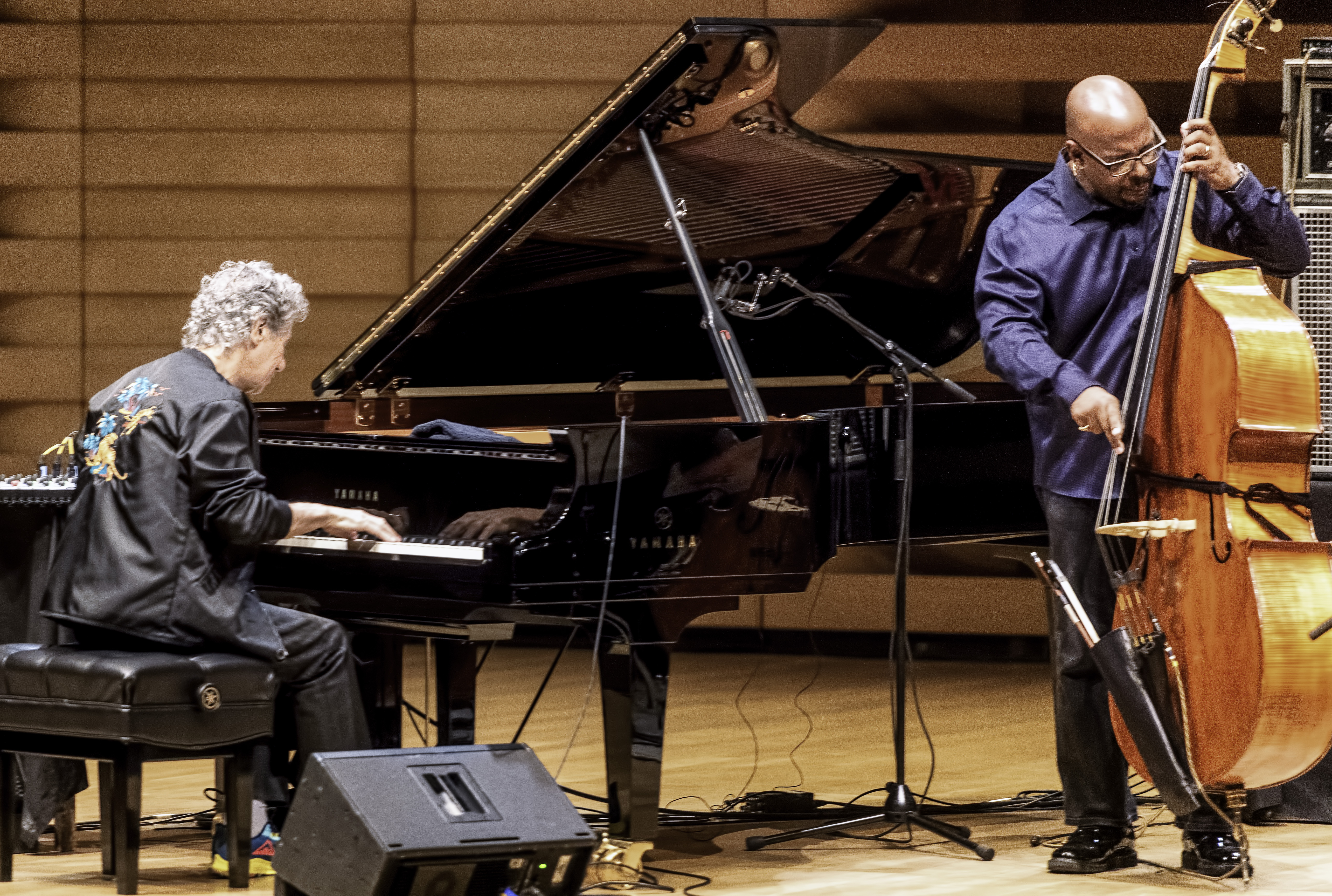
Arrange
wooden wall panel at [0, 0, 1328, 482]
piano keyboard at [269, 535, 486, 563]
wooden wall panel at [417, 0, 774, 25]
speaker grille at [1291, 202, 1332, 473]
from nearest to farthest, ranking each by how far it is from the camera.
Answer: piano keyboard at [269, 535, 486, 563] → speaker grille at [1291, 202, 1332, 473] → wooden wall panel at [417, 0, 774, 25] → wooden wall panel at [0, 0, 1328, 482]

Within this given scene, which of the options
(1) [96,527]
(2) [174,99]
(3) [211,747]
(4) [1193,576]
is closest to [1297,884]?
(4) [1193,576]

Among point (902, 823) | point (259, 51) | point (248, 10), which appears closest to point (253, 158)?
point (259, 51)

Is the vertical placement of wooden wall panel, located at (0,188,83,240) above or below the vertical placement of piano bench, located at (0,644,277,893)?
above

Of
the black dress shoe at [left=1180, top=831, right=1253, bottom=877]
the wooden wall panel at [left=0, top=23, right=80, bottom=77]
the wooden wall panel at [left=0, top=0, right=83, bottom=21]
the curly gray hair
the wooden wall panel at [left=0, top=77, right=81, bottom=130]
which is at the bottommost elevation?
the black dress shoe at [left=1180, top=831, right=1253, bottom=877]

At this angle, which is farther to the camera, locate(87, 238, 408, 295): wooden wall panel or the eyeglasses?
locate(87, 238, 408, 295): wooden wall panel

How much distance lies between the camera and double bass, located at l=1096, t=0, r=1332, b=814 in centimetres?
298

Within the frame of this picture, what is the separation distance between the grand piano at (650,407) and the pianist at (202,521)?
16 centimetres

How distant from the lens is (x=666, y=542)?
3.32 m

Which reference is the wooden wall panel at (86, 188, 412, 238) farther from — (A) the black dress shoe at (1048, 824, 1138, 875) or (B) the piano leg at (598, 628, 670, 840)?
(A) the black dress shoe at (1048, 824, 1138, 875)

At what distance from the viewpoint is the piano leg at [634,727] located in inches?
130

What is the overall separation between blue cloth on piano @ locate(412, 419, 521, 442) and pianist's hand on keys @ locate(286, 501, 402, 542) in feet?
0.86

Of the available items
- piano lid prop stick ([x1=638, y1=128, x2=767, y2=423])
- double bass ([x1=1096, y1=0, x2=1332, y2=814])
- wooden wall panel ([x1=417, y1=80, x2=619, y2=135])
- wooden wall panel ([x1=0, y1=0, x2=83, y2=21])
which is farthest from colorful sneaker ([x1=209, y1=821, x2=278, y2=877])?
wooden wall panel ([x1=0, y1=0, x2=83, y2=21])

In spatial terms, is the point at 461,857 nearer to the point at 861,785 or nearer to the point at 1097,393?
the point at 1097,393

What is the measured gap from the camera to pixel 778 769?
187 inches
